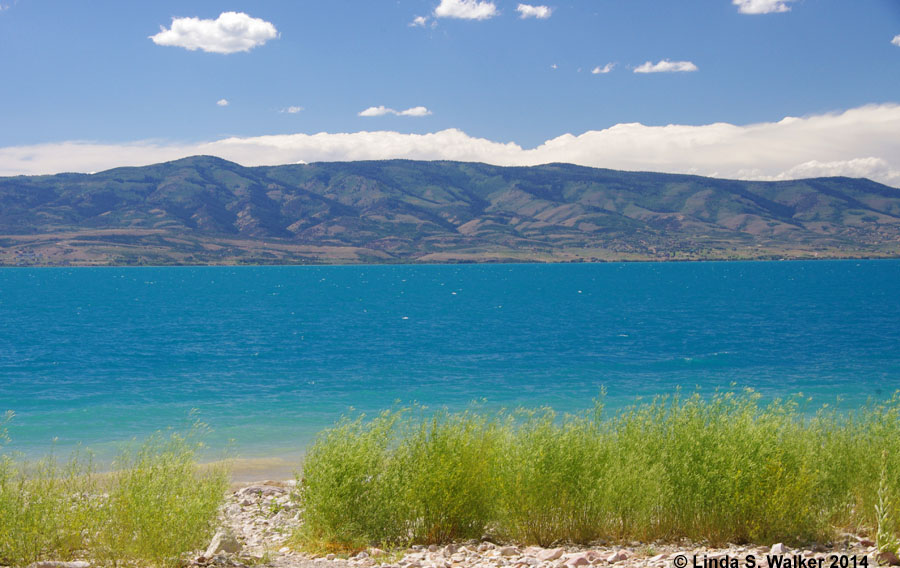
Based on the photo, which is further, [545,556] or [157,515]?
[545,556]

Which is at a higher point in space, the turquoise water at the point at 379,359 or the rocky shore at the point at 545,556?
the rocky shore at the point at 545,556

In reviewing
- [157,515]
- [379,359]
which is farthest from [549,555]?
[379,359]

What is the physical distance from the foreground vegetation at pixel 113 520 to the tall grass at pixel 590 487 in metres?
2.65

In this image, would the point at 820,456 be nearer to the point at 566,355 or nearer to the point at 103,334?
the point at 566,355

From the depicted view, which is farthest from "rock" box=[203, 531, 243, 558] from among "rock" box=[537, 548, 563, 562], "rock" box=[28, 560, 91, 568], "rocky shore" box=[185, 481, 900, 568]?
"rock" box=[537, 548, 563, 562]

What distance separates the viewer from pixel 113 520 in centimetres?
1124

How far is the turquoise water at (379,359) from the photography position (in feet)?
119

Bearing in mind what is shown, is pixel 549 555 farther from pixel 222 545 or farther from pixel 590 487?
pixel 222 545

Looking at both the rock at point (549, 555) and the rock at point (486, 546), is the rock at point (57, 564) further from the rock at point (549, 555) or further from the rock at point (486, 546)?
the rock at point (549, 555)

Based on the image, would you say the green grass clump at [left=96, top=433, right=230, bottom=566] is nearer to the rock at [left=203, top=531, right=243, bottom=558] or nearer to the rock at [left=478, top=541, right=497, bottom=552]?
the rock at [left=203, top=531, right=243, bottom=558]

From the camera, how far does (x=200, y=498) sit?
12.2 m

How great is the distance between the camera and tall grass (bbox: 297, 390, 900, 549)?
12852 mm

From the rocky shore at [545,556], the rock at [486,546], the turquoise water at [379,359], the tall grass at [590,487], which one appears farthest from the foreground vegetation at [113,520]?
the turquoise water at [379,359]

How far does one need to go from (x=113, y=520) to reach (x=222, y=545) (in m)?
2.02
